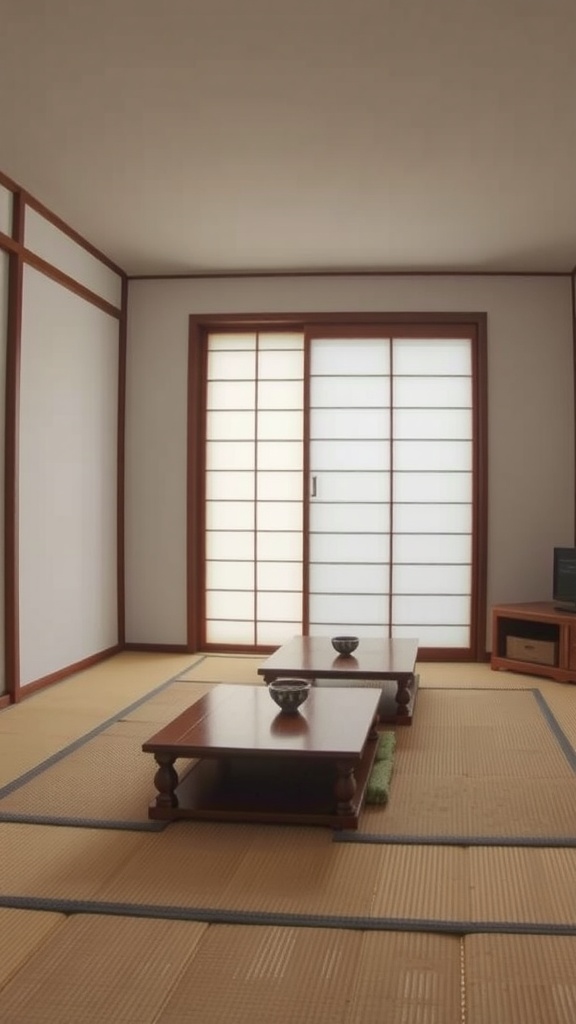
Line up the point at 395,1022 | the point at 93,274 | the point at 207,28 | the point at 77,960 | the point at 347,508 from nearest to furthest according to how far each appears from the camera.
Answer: the point at 395,1022, the point at 77,960, the point at 207,28, the point at 93,274, the point at 347,508

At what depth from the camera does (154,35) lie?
337 cm

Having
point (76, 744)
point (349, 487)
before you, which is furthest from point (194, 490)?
point (76, 744)

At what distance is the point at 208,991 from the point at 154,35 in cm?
320

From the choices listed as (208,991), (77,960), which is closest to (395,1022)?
(208,991)

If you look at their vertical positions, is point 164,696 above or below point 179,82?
below

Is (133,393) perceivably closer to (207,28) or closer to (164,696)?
(164,696)

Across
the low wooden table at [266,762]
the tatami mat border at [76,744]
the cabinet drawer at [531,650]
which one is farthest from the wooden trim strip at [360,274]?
the low wooden table at [266,762]

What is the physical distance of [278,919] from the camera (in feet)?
7.47

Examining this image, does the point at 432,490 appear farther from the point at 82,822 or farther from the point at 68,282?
the point at 82,822

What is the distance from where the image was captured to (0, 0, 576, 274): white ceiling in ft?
→ 10.8

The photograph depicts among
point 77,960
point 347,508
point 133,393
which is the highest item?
point 133,393

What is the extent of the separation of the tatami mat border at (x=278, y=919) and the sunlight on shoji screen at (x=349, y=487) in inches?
173

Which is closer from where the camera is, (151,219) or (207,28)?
(207,28)

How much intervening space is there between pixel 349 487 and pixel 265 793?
3.72 m
